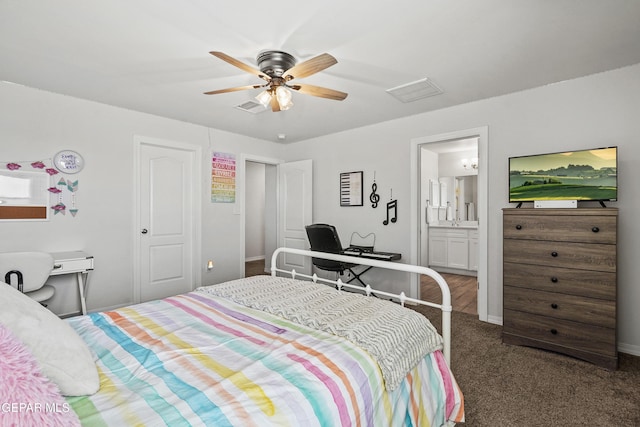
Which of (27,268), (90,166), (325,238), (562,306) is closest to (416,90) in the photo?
(325,238)

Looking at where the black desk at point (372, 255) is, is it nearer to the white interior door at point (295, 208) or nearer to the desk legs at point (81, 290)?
the white interior door at point (295, 208)

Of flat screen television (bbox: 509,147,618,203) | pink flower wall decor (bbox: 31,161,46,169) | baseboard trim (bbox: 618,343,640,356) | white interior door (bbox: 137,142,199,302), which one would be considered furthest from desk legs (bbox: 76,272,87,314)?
baseboard trim (bbox: 618,343,640,356)

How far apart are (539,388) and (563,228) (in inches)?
48.2

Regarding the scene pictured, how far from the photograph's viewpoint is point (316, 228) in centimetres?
377

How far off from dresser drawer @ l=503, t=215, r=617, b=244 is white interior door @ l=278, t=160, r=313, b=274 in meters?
2.85

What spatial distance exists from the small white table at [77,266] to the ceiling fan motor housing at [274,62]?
2.58 m

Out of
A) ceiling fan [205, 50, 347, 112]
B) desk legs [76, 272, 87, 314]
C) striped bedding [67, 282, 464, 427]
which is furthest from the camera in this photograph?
desk legs [76, 272, 87, 314]

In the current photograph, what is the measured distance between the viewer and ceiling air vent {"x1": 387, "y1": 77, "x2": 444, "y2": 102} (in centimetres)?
284

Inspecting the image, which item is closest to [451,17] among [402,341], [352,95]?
[352,95]

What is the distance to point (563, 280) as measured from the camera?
8.11 feet

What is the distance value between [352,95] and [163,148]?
2496 mm

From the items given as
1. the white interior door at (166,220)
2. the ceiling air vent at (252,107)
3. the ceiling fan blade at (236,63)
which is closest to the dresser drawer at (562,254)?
the ceiling fan blade at (236,63)

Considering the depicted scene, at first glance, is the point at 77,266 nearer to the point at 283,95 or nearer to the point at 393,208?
the point at 283,95

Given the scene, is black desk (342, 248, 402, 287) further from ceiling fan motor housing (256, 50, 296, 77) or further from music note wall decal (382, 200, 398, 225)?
ceiling fan motor housing (256, 50, 296, 77)
